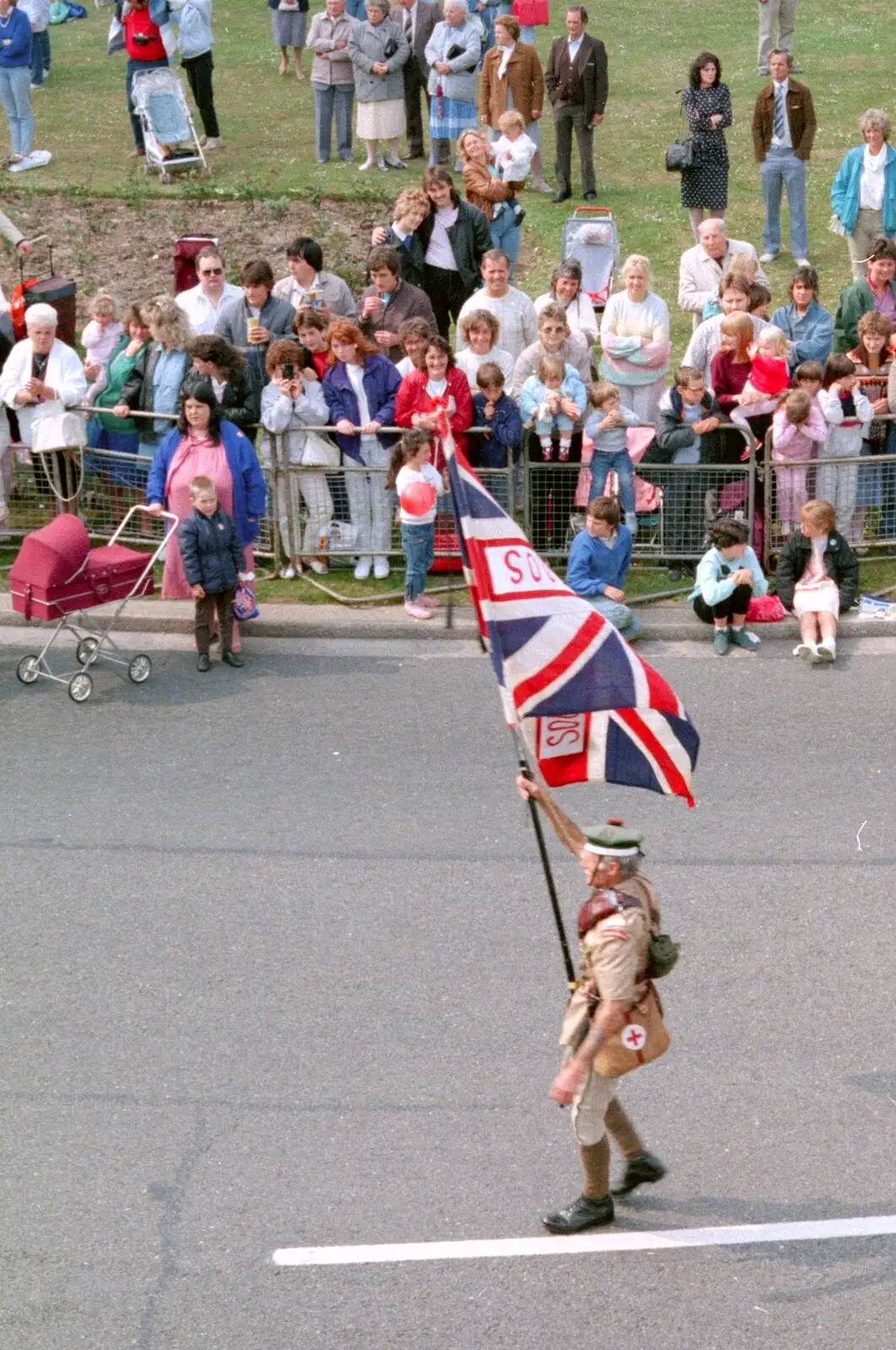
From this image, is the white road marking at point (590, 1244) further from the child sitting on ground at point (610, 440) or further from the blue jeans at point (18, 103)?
the blue jeans at point (18, 103)

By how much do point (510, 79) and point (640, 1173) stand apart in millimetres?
14839

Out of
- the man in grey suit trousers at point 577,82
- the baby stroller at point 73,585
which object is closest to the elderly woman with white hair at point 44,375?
the baby stroller at point 73,585

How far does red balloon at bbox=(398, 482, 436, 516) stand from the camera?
1332cm

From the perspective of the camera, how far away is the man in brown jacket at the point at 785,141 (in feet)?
61.3

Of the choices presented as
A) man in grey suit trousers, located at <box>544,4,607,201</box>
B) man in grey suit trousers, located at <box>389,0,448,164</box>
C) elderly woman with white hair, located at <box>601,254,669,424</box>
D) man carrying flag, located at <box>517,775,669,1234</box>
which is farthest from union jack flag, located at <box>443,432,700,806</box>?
man in grey suit trousers, located at <box>389,0,448,164</box>

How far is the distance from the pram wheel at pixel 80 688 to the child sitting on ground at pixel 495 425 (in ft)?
10.8

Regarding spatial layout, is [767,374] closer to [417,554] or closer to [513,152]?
[417,554]

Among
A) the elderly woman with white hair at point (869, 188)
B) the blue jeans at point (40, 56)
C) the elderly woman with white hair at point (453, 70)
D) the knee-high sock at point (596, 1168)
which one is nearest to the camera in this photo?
the knee-high sock at point (596, 1168)

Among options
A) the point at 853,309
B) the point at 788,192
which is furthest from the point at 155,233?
the point at 853,309

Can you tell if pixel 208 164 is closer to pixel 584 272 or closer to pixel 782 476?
pixel 584 272

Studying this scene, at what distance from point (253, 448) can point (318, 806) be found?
354 centimetres

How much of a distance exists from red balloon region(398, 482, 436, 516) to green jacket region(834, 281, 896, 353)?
409 cm

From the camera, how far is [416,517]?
Result: 13.6 m

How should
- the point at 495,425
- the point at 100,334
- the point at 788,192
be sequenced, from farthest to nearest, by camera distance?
the point at 788,192, the point at 100,334, the point at 495,425
